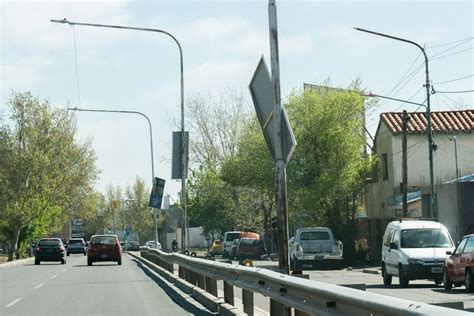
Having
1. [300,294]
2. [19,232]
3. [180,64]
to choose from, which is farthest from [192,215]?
[300,294]

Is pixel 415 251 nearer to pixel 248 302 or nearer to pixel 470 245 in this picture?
pixel 470 245

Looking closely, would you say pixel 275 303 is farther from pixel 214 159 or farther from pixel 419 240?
pixel 214 159

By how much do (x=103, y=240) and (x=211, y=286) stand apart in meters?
29.7

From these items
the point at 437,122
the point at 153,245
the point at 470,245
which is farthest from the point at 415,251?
the point at 153,245

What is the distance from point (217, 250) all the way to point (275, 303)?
2479 inches

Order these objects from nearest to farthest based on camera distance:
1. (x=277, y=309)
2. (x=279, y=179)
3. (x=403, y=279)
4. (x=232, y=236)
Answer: (x=277, y=309)
(x=279, y=179)
(x=403, y=279)
(x=232, y=236)

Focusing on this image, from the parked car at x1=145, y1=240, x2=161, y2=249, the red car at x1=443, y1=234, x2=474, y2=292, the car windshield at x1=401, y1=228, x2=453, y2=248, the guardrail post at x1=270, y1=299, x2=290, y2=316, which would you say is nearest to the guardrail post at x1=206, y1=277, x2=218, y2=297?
the guardrail post at x1=270, y1=299, x2=290, y2=316

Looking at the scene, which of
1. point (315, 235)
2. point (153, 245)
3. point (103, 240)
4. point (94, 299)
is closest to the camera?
point (94, 299)

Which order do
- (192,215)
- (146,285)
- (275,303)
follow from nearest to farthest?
(275,303), (146,285), (192,215)

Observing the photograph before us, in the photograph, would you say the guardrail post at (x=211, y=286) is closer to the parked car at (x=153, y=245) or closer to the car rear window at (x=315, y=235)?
the car rear window at (x=315, y=235)

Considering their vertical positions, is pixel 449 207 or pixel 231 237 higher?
pixel 449 207

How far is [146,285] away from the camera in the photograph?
87.7 feet

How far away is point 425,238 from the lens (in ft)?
88.9

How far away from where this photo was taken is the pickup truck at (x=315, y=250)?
3972 cm
